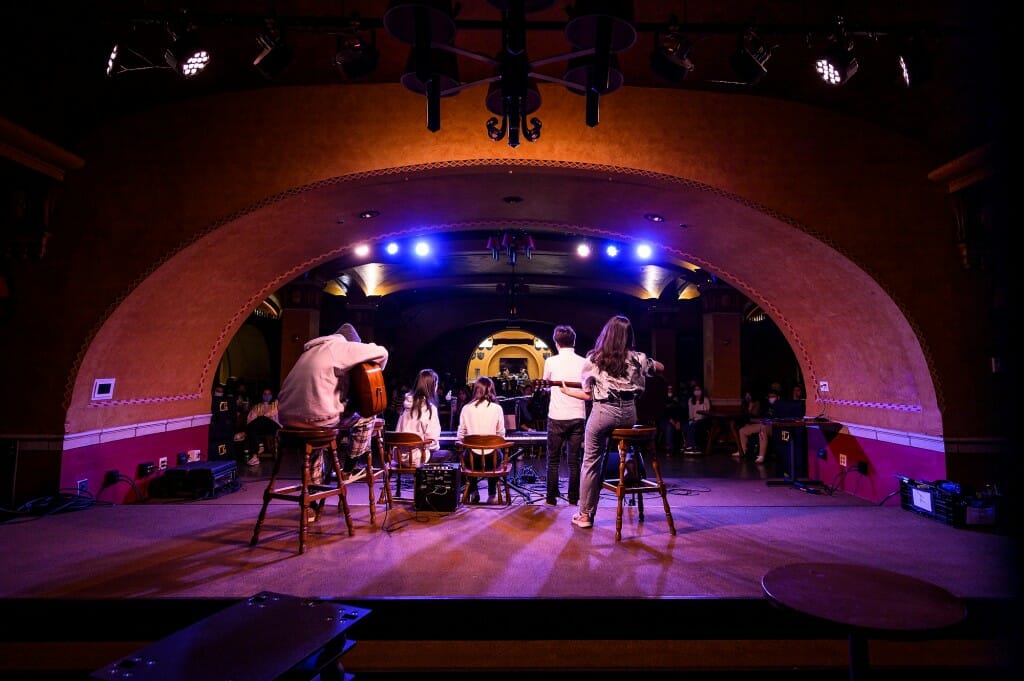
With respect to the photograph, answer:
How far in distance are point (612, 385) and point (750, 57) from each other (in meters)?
2.66

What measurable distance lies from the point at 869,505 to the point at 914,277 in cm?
251

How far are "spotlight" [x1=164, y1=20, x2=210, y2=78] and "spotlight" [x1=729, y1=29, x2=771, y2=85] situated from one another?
3.92m

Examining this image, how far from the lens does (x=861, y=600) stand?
81.0 inches

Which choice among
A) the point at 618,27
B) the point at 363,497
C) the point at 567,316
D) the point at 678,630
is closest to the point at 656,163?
the point at 618,27

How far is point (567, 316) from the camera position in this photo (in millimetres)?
17156

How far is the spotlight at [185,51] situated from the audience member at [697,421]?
32.7 ft

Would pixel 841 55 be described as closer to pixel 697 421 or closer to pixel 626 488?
pixel 626 488

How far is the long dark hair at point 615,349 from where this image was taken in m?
4.42

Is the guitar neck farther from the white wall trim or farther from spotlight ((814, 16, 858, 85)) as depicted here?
the white wall trim

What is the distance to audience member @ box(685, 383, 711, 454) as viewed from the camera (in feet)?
36.6

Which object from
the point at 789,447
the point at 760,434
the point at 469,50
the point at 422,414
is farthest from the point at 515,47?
the point at 760,434

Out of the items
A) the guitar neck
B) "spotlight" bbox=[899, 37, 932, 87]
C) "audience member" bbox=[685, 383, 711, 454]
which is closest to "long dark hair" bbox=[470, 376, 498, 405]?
the guitar neck

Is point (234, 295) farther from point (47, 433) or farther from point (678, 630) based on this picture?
point (678, 630)

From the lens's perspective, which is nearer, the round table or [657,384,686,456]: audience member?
the round table
